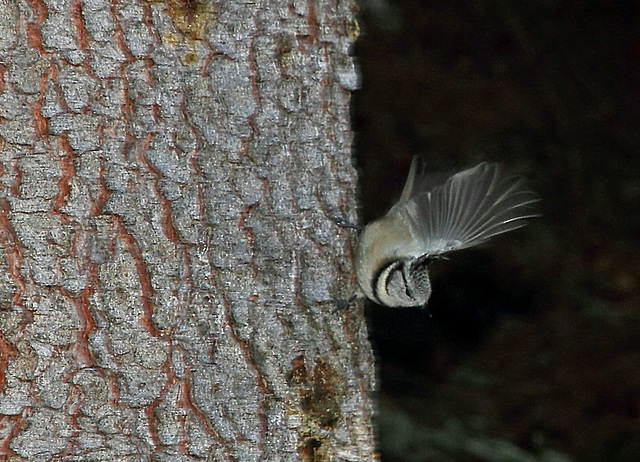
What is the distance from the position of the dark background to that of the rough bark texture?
5.85 feet

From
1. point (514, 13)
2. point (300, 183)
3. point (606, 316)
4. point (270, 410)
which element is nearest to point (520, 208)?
point (300, 183)

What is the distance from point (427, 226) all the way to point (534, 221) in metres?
1.61

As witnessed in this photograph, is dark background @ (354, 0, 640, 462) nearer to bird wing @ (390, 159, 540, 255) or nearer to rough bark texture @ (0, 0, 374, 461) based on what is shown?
bird wing @ (390, 159, 540, 255)

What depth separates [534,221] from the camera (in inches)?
132

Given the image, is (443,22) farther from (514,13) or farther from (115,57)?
(115,57)

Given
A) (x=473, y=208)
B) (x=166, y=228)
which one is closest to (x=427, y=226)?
(x=473, y=208)

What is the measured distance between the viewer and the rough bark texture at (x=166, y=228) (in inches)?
52.2

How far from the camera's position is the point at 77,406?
1.36 metres

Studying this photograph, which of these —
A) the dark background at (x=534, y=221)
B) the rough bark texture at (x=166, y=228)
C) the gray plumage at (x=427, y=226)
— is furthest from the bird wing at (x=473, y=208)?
the dark background at (x=534, y=221)

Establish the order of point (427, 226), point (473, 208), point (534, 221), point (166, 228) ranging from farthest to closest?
point (534, 221) < point (427, 226) < point (473, 208) < point (166, 228)

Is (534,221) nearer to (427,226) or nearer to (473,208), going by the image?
(427,226)

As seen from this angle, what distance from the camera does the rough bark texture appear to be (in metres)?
1.33

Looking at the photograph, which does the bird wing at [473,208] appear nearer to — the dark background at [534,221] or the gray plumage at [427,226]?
the gray plumage at [427,226]

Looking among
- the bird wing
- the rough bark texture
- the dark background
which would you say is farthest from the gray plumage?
the dark background
